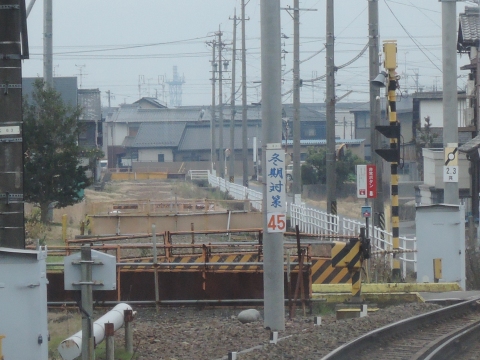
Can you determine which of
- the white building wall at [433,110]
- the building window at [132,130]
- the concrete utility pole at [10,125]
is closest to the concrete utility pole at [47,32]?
the concrete utility pole at [10,125]

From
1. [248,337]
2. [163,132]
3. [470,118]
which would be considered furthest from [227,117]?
[248,337]

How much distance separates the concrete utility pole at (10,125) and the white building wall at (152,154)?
69.6 meters

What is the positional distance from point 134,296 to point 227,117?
78.1 meters

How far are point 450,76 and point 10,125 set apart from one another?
34.2ft

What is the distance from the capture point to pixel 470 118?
31.4 meters

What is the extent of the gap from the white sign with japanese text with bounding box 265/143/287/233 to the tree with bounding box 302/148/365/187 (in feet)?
114

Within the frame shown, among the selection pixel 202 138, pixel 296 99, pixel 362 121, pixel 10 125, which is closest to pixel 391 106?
pixel 10 125

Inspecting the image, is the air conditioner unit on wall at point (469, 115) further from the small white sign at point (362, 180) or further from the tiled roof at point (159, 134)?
the tiled roof at point (159, 134)

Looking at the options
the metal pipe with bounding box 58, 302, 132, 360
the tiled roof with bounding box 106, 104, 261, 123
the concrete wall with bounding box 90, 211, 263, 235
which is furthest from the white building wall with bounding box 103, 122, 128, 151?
the metal pipe with bounding box 58, 302, 132, 360

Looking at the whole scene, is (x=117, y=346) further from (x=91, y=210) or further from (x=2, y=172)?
(x=91, y=210)

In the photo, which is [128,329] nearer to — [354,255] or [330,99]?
[354,255]

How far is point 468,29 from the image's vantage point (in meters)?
31.0

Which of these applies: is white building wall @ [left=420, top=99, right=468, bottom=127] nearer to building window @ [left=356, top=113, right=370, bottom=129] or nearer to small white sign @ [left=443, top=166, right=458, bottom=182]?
building window @ [left=356, top=113, right=370, bottom=129]

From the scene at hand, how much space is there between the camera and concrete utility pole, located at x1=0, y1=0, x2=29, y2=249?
7688 mm
